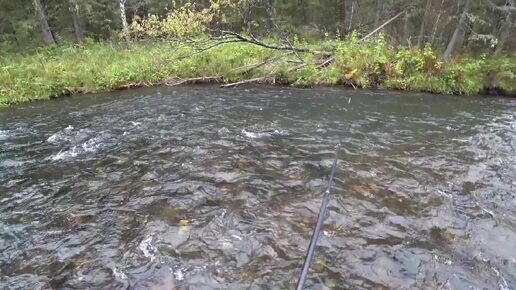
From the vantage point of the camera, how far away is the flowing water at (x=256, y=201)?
14.3 feet

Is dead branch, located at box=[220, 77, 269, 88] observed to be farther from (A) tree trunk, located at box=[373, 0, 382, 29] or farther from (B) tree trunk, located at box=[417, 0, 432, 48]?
(B) tree trunk, located at box=[417, 0, 432, 48]

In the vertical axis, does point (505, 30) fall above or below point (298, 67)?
above

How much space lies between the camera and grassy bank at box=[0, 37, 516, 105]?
1370cm

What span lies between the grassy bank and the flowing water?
3.75 metres

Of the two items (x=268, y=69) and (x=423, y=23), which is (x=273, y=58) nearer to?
(x=268, y=69)

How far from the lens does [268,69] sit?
14.9 m

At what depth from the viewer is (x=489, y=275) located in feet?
14.1

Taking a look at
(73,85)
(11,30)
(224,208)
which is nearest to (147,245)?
(224,208)

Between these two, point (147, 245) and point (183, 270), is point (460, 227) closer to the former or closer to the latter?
point (183, 270)

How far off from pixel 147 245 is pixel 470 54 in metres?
16.3

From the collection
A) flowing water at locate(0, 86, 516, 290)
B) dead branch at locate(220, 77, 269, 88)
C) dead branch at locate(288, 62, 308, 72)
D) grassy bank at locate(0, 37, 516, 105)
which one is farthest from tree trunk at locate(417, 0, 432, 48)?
flowing water at locate(0, 86, 516, 290)

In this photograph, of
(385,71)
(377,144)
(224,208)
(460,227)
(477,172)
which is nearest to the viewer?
(460,227)

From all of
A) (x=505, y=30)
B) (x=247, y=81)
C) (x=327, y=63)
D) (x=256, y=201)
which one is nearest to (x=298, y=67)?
(x=327, y=63)

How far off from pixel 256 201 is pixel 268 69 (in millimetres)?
9883
